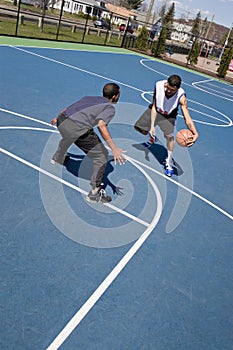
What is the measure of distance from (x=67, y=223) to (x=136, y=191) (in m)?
1.59

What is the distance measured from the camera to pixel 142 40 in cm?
2648

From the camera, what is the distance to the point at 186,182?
6410mm

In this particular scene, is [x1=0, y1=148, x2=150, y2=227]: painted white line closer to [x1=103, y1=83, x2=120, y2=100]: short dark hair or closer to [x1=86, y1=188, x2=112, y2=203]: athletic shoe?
[x1=86, y1=188, x2=112, y2=203]: athletic shoe

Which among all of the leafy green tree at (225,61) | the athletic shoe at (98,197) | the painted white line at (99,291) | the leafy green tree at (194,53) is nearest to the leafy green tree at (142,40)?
the leafy green tree at (194,53)

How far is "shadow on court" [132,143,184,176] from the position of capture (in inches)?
270

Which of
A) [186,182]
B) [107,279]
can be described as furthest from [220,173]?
[107,279]

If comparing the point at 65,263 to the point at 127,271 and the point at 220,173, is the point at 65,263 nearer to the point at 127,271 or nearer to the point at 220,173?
the point at 127,271

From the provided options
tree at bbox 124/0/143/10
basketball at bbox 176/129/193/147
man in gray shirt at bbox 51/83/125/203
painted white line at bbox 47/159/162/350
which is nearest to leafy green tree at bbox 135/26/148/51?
basketball at bbox 176/129/193/147

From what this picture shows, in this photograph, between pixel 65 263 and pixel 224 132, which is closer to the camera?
pixel 65 263

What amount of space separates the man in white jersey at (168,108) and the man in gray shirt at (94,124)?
1466 millimetres

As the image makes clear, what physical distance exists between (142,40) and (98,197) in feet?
79.3

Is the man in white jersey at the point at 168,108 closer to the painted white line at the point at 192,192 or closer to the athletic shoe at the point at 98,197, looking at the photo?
the painted white line at the point at 192,192

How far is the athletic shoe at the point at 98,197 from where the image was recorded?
4992mm

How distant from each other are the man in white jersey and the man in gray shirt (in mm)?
1466
